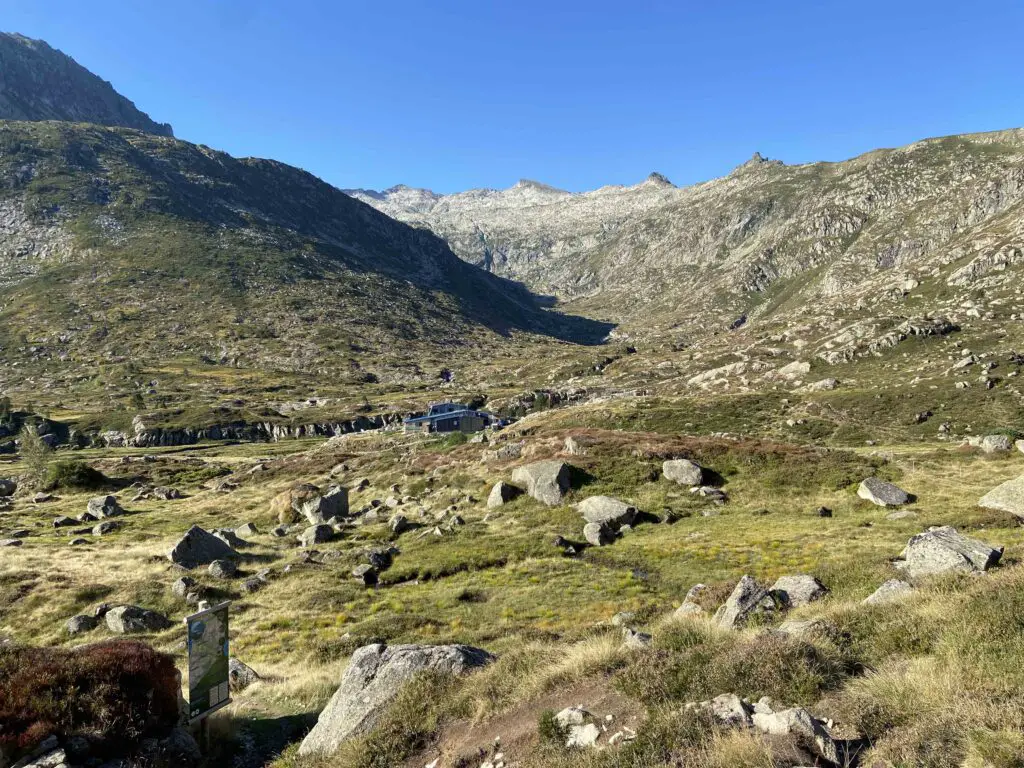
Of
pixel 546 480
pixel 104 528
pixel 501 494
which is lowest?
pixel 104 528

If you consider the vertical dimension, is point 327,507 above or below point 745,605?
below

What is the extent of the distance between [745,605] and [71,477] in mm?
88684

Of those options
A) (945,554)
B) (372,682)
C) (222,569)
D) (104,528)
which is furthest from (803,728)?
(104,528)

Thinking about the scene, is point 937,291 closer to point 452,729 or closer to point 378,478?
point 378,478

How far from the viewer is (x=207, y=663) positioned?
11398 millimetres

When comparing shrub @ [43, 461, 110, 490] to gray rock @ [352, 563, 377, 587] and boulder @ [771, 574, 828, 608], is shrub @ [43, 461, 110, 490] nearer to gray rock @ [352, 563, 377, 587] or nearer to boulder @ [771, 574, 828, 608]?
gray rock @ [352, 563, 377, 587]

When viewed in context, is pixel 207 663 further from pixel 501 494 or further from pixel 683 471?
pixel 683 471

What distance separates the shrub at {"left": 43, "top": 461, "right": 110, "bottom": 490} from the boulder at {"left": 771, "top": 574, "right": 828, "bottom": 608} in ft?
289

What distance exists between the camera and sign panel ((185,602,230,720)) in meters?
11.0

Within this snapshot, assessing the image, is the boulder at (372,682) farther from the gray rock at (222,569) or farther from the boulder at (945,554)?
the gray rock at (222,569)

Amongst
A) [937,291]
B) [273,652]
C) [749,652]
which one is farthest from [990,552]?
[937,291]

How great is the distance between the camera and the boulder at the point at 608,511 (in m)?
33.0

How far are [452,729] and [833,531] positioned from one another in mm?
26335

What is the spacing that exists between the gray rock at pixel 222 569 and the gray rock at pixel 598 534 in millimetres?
21615
